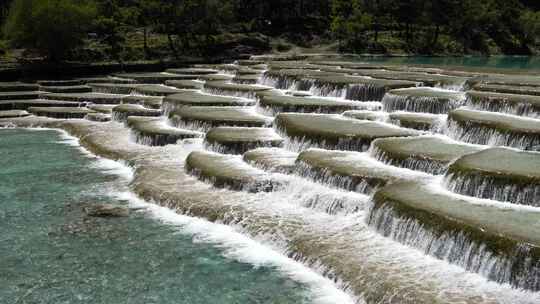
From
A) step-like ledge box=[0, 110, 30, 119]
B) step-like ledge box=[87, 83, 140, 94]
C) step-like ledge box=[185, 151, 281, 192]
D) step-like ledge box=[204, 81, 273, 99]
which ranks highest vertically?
step-like ledge box=[204, 81, 273, 99]

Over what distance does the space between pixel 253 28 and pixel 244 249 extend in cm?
7908

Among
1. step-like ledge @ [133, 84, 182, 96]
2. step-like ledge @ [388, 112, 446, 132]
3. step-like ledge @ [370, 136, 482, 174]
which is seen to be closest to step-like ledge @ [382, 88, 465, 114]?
step-like ledge @ [388, 112, 446, 132]

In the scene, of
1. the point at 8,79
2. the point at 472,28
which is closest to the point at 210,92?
the point at 8,79

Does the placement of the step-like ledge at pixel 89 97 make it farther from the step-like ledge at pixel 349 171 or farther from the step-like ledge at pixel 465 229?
the step-like ledge at pixel 465 229

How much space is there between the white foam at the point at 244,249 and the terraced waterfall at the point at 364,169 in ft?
0.70

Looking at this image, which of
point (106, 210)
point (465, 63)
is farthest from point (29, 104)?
point (465, 63)

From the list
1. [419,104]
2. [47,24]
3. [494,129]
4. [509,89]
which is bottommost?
[419,104]

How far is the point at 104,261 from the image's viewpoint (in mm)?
17750

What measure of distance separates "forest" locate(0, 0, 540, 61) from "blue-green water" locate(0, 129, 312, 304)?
39024 millimetres

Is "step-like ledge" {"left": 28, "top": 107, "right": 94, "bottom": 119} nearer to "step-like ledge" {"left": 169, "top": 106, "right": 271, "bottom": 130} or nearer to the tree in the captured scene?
"step-like ledge" {"left": 169, "top": 106, "right": 271, "bottom": 130}

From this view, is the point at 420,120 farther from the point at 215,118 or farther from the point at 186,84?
the point at 186,84

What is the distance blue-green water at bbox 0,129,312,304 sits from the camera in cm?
1566

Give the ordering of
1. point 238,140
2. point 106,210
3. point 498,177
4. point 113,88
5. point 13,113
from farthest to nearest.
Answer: point 113,88 < point 13,113 < point 238,140 < point 106,210 < point 498,177

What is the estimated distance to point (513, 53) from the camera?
101m
